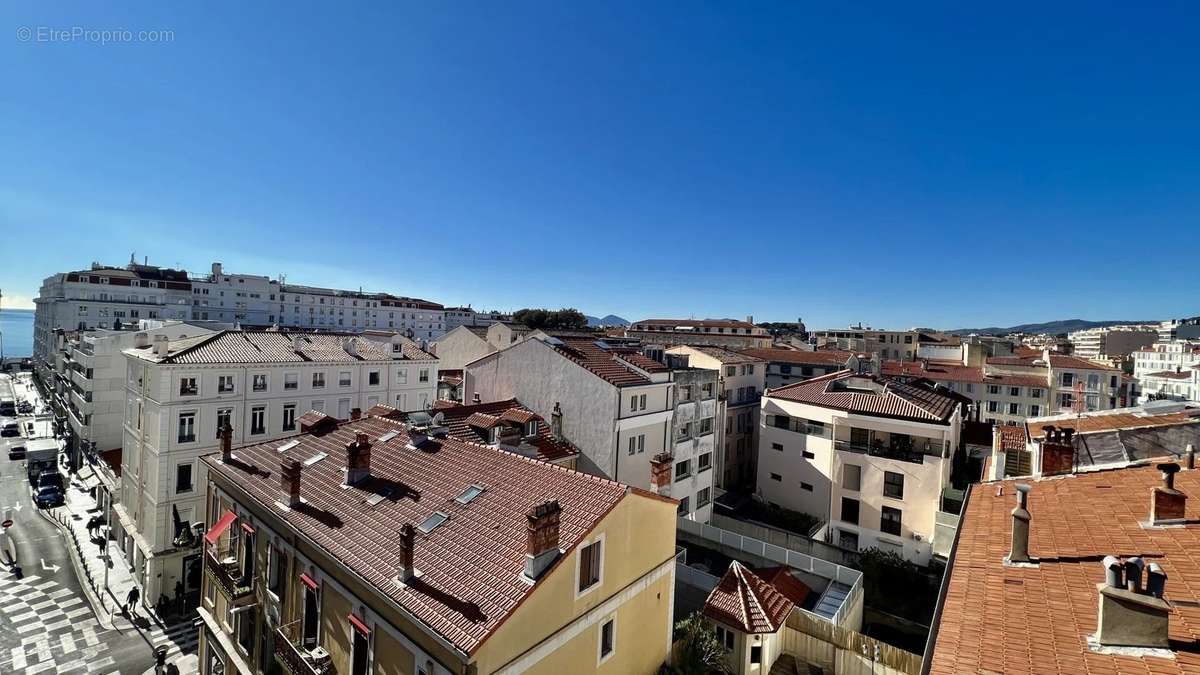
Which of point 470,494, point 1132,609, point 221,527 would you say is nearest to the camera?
point 1132,609

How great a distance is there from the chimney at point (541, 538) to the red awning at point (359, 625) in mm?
4918

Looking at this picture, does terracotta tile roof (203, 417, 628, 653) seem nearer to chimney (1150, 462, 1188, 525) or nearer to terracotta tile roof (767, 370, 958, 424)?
chimney (1150, 462, 1188, 525)

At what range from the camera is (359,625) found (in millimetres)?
13219

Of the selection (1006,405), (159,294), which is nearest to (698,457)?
(1006,405)

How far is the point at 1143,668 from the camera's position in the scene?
256 inches

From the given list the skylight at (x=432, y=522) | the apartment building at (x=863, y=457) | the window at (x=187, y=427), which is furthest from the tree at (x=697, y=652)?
the window at (x=187, y=427)

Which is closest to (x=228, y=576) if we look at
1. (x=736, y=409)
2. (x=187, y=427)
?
(x=187, y=427)

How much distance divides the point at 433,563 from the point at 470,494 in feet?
8.68

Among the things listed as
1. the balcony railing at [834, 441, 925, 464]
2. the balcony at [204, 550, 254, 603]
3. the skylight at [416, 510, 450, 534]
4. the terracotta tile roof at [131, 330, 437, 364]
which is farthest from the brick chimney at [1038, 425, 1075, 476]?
the terracotta tile roof at [131, 330, 437, 364]

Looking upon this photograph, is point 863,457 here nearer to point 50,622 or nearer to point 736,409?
point 736,409

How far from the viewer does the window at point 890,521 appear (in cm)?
3350

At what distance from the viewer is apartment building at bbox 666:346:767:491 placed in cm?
4672

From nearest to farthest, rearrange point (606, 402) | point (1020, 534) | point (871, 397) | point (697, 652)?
1. point (1020, 534)
2. point (697, 652)
3. point (606, 402)
4. point (871, 397)

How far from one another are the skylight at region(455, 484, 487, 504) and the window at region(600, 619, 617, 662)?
5.02m
